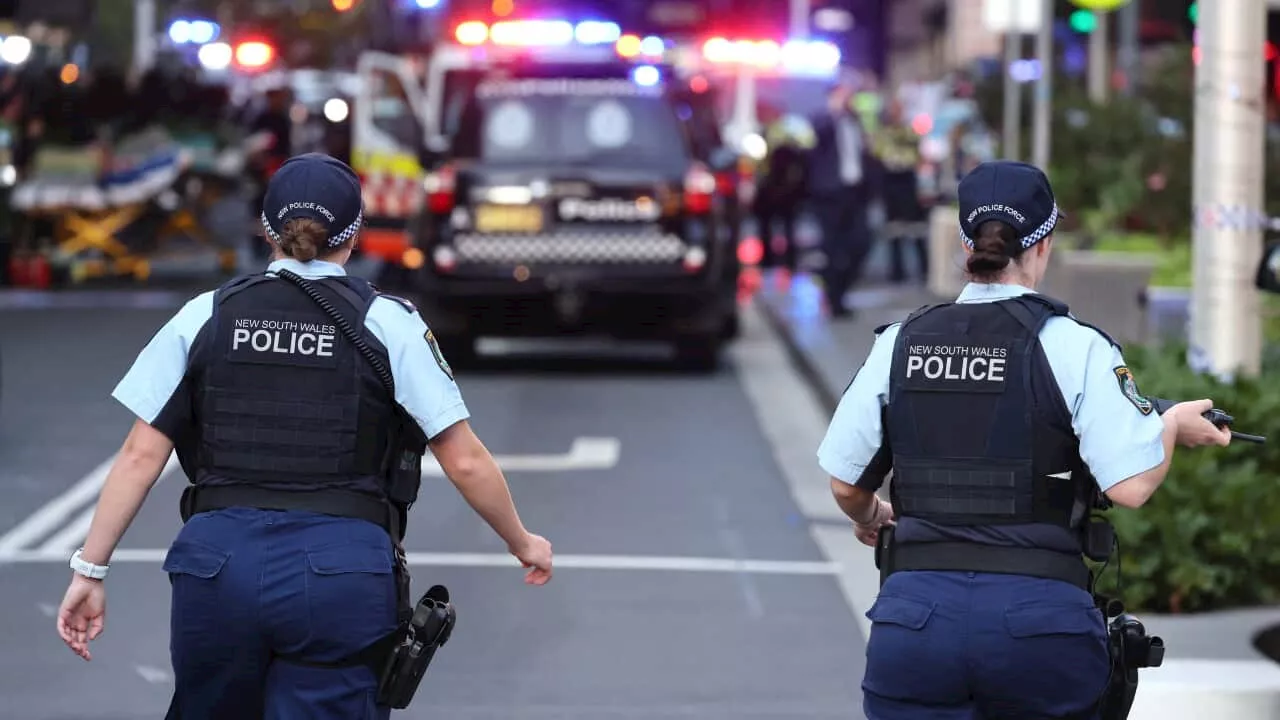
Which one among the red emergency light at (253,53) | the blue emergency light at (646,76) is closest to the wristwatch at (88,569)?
the blue emergency light at (646,76)

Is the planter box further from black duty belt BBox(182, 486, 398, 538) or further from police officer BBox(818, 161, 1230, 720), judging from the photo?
black duty belt BBox(182, 486, 398, 538)

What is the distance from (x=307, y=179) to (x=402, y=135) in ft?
65.6

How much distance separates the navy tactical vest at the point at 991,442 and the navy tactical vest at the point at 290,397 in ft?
3.47

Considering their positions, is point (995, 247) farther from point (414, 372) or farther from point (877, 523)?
point (414, 372)

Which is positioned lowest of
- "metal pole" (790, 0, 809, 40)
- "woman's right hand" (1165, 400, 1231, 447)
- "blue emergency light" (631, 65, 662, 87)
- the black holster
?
"metal pole" (790, 0, 809, 40)

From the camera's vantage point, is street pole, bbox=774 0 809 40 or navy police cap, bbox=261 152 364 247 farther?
street pole, bbox=774 0 809 40

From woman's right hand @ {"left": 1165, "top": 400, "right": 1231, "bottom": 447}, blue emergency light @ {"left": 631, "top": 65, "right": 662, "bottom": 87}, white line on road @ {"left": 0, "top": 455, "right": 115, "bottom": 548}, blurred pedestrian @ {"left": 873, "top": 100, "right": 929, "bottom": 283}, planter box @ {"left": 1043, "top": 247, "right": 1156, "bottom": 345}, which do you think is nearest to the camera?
woman's right hand @ {"left": 1165, "top": 400, "right": 1231, "bottom": 447}

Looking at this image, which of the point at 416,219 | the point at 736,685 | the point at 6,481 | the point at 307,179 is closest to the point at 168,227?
the point at 416,219

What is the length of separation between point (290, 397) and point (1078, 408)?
5.00ft

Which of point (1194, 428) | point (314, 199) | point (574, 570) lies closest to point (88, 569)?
point (314, 199)

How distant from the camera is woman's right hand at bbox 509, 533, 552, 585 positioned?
541cm

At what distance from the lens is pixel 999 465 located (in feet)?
15.8

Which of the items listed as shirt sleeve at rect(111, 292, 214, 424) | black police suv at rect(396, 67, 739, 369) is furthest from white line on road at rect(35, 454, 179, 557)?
black police suv at rect(396, 67, 739, 369)

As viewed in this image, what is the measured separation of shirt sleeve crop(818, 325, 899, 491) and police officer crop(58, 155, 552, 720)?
73cm
